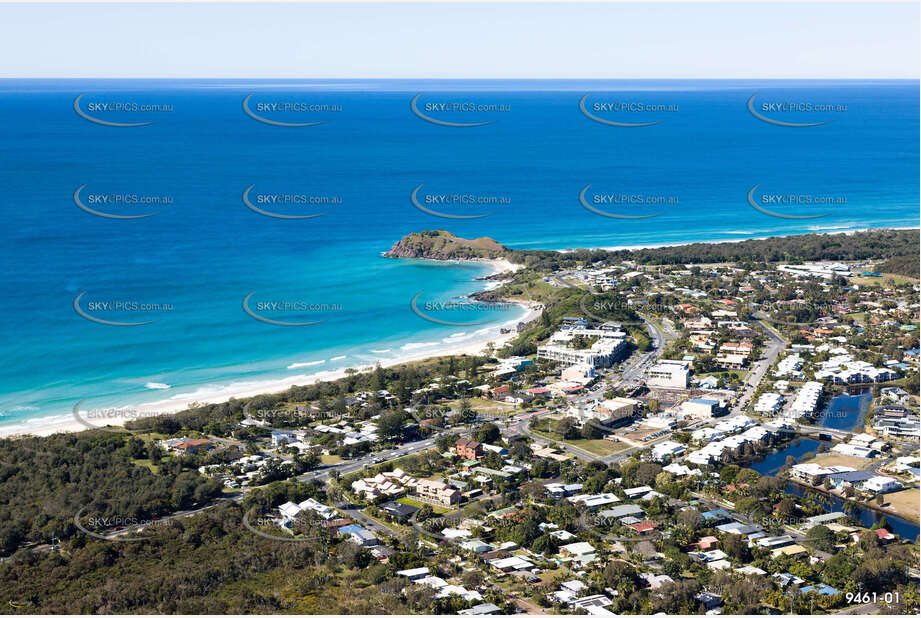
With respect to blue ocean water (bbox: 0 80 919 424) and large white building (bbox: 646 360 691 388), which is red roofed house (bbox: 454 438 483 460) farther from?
blue ocean water (bbox: 0 80 919 424)

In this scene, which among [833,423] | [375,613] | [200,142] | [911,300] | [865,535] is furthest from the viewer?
[200,142]

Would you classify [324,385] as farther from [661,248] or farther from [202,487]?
[661,248]

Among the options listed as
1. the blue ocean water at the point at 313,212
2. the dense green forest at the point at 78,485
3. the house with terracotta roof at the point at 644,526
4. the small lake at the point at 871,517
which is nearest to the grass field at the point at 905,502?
the small lake at the point at 871,517

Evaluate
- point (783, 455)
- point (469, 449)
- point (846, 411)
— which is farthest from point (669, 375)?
point (469, 449)

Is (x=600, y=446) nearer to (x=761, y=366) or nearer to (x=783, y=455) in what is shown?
(x=783, y=455)

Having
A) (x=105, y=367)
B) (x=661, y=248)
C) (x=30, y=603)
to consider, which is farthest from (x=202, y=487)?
(x=661, y=248)

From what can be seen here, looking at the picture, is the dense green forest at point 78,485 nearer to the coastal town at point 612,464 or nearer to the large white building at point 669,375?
the coastal town at point 612,464

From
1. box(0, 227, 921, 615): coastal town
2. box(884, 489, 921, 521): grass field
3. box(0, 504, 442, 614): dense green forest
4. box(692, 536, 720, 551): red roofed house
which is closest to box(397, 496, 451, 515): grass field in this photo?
box(0, 227, 921, 615): coastal town

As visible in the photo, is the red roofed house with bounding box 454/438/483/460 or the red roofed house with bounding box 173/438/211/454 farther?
the red roofed house with bounding box 173/438/211/454
